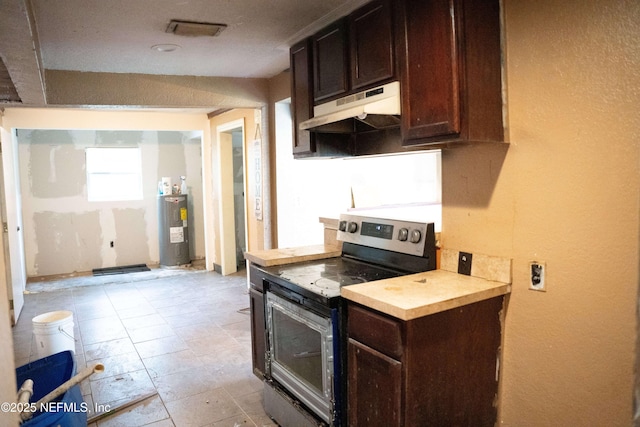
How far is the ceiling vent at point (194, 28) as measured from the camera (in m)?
2.48

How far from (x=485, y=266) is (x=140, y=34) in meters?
2.29

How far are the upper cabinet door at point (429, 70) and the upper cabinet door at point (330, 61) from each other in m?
0.50

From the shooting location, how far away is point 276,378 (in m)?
2.49

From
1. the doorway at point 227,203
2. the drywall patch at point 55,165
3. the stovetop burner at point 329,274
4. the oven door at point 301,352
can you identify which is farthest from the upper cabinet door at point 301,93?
the drywall patch at point 55,165

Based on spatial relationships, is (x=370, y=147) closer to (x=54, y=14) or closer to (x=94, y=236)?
(x=54, y=14)

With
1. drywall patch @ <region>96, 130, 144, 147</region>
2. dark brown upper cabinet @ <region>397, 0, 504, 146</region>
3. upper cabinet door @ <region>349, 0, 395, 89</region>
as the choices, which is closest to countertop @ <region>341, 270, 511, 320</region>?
dark brown upper cabinet @ <region>397, 0, 504, 146</region>

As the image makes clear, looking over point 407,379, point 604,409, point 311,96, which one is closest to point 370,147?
point 311,96

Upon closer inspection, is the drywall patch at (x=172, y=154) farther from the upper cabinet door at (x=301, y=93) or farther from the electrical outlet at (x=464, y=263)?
the electrical outlet at (x=464, y=263)

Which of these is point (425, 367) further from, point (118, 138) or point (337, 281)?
point (118, 138)

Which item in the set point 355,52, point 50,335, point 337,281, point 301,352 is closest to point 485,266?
point 337,281

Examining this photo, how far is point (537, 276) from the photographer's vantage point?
183 centimetres

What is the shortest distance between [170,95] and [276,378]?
2.44 metres

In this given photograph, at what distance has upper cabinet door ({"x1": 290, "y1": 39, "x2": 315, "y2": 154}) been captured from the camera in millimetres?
2738

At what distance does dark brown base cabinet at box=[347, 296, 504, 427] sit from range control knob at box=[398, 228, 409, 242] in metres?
0.52
